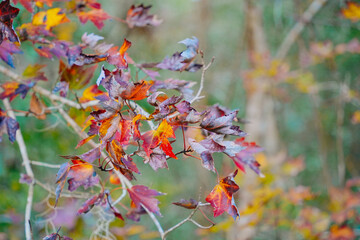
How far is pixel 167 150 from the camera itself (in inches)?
22.6

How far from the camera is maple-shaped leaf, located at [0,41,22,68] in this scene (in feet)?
2.43

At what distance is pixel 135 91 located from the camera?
0.54m

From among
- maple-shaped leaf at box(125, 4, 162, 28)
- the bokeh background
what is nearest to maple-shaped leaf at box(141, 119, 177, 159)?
the bokeh background

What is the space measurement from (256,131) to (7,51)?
2319 millimetres

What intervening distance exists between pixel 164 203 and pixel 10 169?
1249mm

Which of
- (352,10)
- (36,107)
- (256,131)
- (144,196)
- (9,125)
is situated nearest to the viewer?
(144,196)

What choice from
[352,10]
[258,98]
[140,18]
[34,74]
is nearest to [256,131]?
[258,98]

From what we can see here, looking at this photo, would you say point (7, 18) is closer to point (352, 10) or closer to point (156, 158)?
point (156, 158)

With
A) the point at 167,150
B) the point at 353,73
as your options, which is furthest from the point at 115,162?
the point at 353,73

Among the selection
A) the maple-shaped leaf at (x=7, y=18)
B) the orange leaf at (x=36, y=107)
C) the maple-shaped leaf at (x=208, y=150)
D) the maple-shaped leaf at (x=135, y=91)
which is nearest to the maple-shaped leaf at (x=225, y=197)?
the maple-shaped leaf at (x=208, y=150)

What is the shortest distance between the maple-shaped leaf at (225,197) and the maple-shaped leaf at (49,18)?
58 cm

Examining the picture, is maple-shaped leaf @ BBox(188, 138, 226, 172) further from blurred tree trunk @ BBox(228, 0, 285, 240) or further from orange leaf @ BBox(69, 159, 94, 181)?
blurred tree trunk @ BBox(228, 0, 285, 240)

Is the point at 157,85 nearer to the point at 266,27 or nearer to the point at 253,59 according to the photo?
the point at 253,59

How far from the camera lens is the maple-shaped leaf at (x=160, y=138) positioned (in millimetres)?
561
